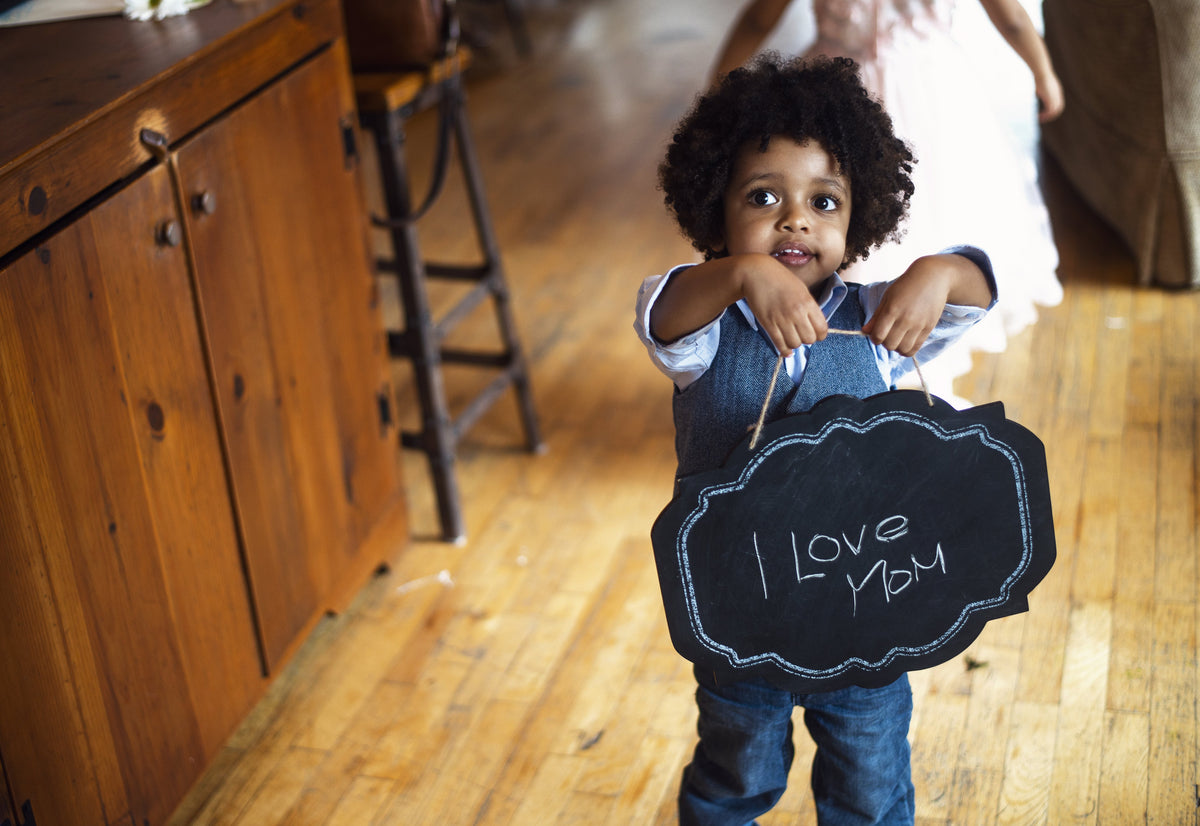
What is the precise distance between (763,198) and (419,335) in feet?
3.69

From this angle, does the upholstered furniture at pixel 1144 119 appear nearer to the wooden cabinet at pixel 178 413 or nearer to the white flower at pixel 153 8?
the wooden cabinet at pixel 178 413

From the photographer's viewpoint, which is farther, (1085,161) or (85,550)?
(1085,161)

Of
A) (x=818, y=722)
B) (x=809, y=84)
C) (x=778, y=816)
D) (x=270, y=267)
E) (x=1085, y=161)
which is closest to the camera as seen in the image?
(x=809, y=84)

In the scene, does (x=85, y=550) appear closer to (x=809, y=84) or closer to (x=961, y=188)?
(x=809, y=84)

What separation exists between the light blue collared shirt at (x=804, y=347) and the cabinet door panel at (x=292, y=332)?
0.67 meters

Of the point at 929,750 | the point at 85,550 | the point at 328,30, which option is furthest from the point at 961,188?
the point at 85,550

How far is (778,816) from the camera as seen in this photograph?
4.92 ft

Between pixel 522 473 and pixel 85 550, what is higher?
pixel 85 550

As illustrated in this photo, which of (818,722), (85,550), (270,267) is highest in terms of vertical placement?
(270,267)

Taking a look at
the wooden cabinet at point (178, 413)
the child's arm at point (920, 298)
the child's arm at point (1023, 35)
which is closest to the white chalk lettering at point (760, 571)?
the child's arm at point (920, 298)

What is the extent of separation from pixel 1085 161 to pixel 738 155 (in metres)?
2.30

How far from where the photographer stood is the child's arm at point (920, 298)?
3.19 ft

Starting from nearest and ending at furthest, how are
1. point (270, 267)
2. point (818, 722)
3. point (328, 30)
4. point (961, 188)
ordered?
point (818, 722) → point (270, 267) → point (328, 30) → point (961, 188)

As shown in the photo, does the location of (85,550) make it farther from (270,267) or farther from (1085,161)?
(1085,161)
